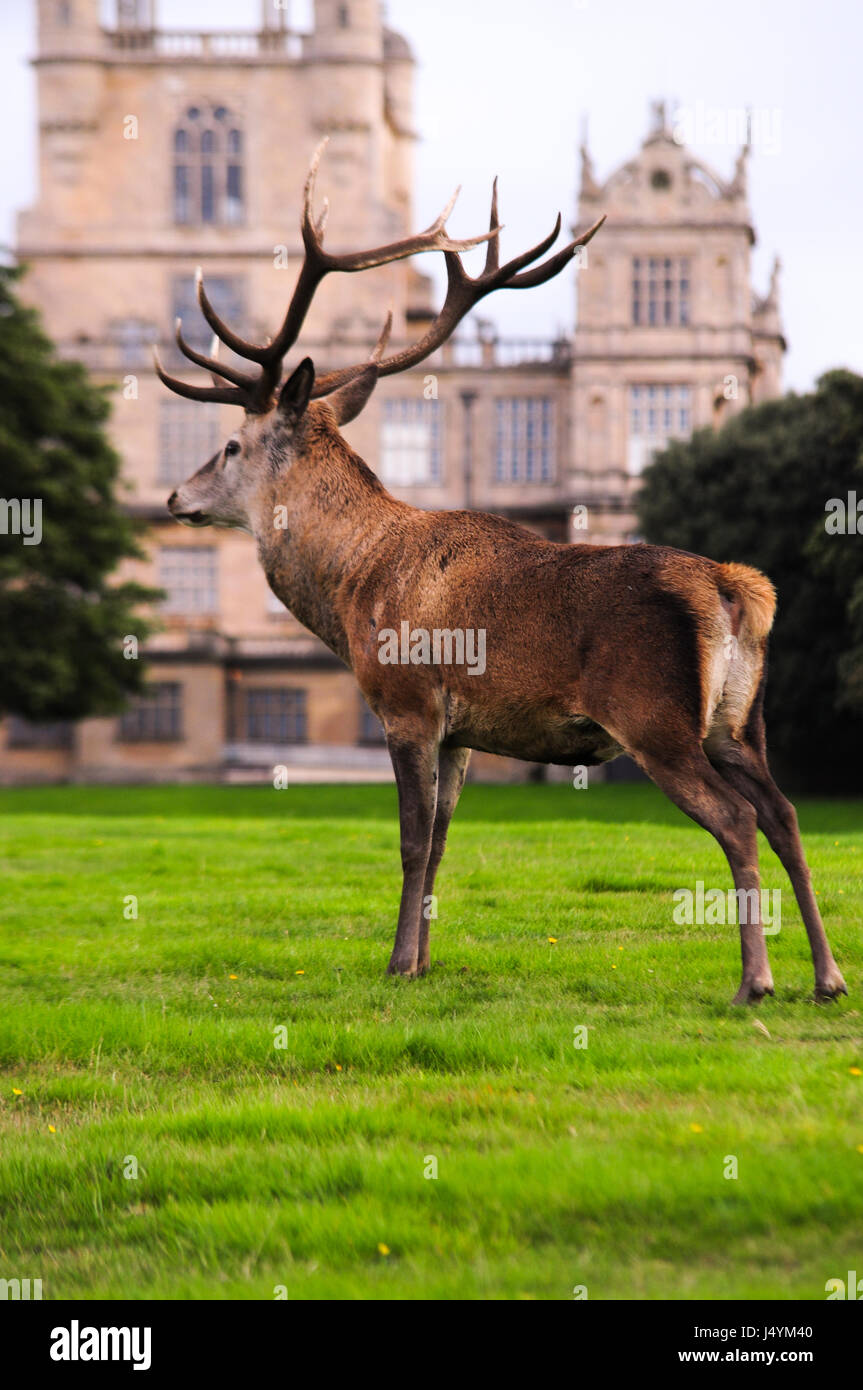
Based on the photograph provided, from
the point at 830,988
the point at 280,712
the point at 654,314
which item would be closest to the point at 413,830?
the point at 830,988

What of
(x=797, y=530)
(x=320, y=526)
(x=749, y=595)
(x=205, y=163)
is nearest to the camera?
(x=749, y=595)

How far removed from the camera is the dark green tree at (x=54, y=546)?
130 feet

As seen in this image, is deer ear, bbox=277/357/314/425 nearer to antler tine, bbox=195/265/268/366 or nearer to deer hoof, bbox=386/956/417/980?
antler tine, bbox=195/265/268/366

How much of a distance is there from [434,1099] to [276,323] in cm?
6120

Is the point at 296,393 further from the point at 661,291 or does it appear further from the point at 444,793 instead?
the point at 661,291

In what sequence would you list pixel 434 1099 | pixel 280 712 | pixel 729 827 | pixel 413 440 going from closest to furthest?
1. pixel 434 1099
2. pixel 729 827
3. pixel 280 712
4. pixel 413 440

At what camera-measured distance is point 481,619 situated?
805 cm

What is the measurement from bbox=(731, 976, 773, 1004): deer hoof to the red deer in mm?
12

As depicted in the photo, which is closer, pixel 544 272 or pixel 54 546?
pixel 544 272

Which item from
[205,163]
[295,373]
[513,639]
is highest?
[205,163]

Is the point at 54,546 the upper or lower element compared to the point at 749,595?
lower

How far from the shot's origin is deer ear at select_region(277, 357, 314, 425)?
9.02 meters

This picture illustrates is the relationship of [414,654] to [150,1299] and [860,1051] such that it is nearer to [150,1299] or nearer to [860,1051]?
[860,1051]

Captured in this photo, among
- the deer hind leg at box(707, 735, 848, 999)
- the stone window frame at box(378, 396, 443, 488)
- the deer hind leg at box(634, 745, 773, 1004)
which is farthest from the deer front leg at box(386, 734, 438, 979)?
the stone window frame at box(378, 396, 443, 488)
